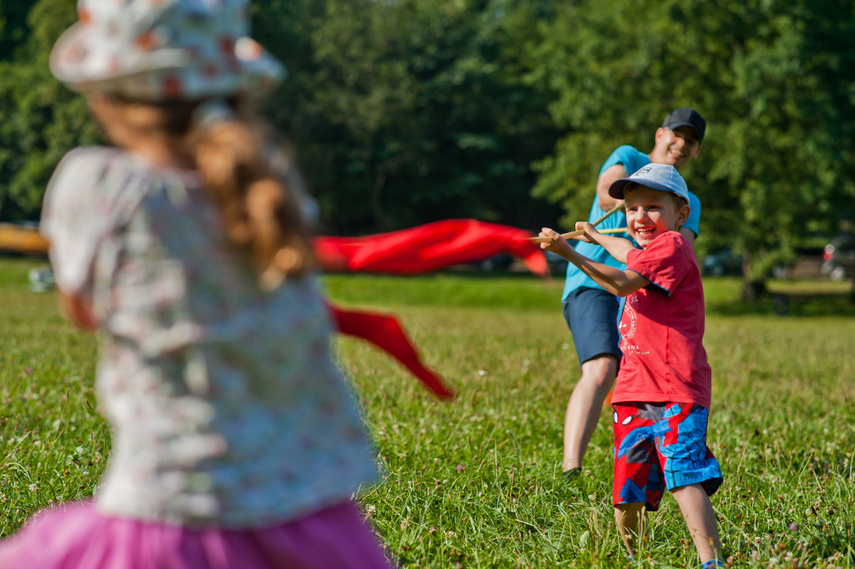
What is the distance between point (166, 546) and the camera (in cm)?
159

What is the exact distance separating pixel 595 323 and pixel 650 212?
1.15 metres

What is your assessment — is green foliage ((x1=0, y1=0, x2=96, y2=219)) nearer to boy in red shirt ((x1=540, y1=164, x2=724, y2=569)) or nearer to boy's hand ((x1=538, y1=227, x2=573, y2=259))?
boy in red shirt ((x1=540, y1=164, x2=724, y2=569))

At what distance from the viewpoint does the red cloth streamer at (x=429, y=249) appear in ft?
6.23

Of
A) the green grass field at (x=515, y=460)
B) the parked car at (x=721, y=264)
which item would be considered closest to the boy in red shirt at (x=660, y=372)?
the green grass field at (x=515, y=460)

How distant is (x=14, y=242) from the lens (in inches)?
73.3

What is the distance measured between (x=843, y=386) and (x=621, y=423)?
4996mm

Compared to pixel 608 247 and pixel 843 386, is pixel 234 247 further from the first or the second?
pixel 843 386

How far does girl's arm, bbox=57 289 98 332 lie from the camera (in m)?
1.60

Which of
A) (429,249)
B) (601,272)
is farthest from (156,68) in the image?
(601,272)

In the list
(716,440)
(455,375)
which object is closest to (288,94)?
(455,375)

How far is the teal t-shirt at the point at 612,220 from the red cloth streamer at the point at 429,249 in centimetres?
228

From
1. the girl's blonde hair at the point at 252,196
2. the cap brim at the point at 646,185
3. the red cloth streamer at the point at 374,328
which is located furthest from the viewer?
the cap brim at the point at 646,185

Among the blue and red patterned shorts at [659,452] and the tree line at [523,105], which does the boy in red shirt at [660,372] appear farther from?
the tree line at [523,105]

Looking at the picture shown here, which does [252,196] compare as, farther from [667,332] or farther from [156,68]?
[667,332]
